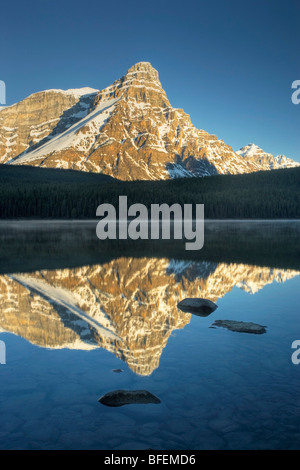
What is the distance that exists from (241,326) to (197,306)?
10.1 ft

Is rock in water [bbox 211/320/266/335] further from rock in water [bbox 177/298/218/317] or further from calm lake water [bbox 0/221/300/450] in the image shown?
rock in water [bbox 177/298/218/317]

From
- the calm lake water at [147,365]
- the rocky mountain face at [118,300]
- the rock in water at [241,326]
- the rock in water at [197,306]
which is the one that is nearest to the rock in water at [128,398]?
the calm lake water at [147,365]

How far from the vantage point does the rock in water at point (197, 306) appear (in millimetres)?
17938

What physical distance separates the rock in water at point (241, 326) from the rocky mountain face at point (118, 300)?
149 cm

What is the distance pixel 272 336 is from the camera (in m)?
14.6

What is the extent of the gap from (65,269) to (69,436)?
2223 centimetres

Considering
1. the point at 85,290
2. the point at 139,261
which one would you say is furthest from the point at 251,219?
the point at 85,290

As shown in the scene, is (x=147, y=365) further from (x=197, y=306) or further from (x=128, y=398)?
(x=197, y=306)

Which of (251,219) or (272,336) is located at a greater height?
(251,219)

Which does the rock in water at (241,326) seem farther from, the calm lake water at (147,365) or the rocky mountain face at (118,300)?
the rocky mountain face at (118,300)

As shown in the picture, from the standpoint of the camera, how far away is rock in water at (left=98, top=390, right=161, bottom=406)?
374 inches

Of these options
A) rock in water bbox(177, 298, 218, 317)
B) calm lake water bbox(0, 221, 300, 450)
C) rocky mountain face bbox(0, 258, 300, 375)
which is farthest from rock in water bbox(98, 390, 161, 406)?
rock in water bbox(177, 298, 218, 317)

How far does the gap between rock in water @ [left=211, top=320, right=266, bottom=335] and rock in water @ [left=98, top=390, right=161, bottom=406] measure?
6.52m
